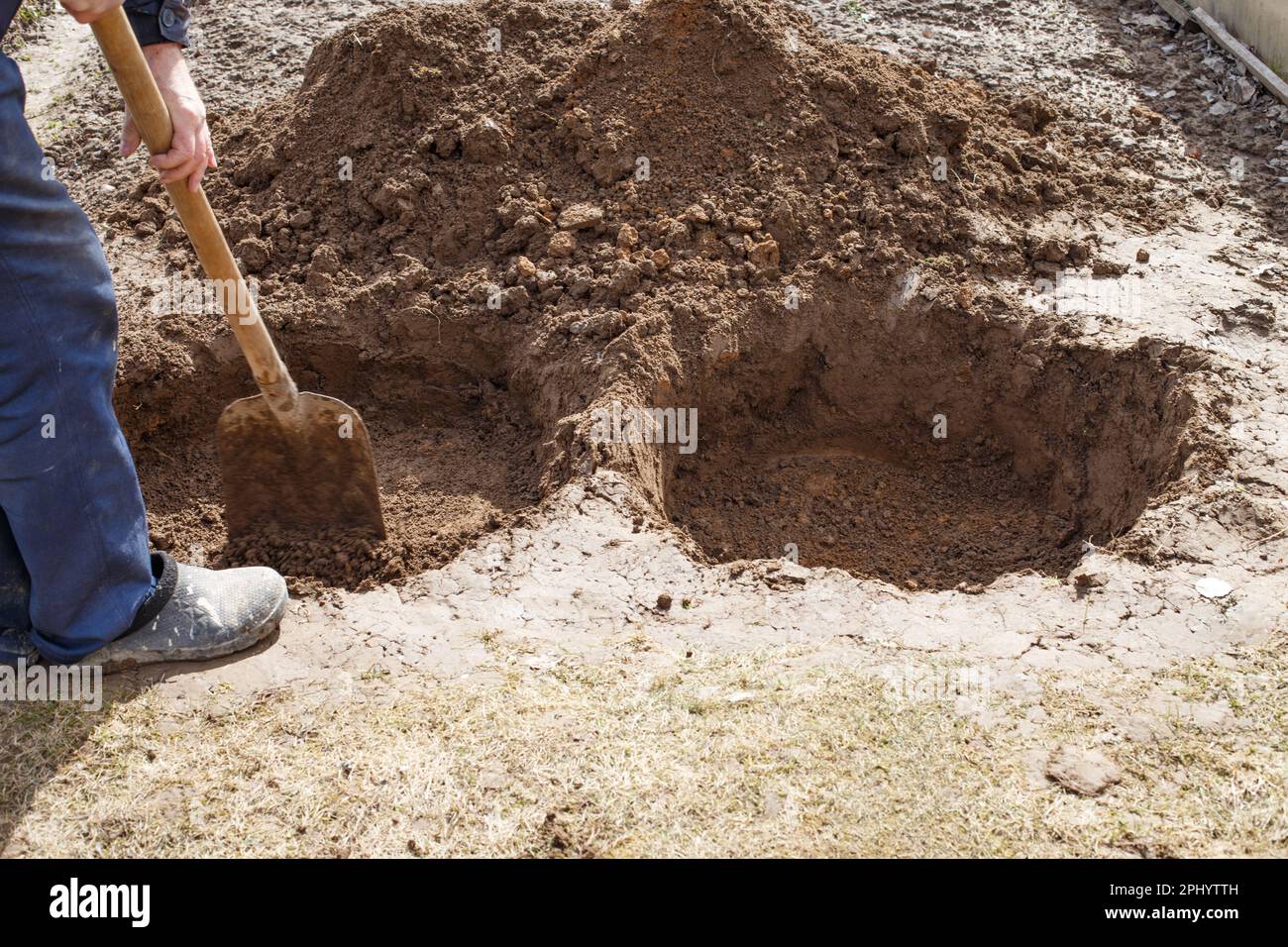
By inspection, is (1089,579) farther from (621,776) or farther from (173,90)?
(173,90)

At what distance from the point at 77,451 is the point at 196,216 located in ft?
2.30

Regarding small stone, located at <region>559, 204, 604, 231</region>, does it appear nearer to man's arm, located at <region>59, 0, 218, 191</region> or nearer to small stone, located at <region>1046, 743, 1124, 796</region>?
man's arm, located at <region>59, 0, 218, 191</region>

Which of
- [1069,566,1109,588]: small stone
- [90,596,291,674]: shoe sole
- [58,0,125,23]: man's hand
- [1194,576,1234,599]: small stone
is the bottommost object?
[90,596,291,674]: shoe sole

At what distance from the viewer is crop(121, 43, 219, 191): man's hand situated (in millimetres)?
2730

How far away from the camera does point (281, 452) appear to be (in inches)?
142

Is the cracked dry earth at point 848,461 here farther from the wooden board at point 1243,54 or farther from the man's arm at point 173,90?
the man's arm at point 173,90

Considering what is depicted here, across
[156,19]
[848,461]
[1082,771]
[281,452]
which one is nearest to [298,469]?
[281,452]

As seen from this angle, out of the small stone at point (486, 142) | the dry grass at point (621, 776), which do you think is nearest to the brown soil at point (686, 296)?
the small stone at point (486, 142)

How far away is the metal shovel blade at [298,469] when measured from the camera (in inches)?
139

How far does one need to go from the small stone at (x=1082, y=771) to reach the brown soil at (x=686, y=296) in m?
1.20

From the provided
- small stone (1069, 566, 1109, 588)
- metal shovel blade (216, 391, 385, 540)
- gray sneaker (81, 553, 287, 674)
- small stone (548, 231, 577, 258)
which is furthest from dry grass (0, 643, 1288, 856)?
small stone (548, 231, 577, 258)

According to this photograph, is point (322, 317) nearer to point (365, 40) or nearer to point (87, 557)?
point (365, 40)

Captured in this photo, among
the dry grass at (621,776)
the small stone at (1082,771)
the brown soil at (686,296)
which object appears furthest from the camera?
the brown soil at (686,296)

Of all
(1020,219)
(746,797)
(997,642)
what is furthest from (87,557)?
(1020,219)
